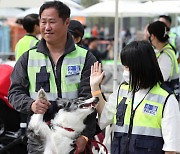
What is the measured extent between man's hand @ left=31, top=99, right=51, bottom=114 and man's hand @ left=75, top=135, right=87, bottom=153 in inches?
12.4

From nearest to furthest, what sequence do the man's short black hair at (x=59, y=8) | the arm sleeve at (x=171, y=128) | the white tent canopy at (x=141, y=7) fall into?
1. the arm sleeve at (x=171, y=128)
2. the man's short black hair at (x=59, y=8)
3. the white tent canopy at (x=141, y=7)

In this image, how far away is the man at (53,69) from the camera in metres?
4.03

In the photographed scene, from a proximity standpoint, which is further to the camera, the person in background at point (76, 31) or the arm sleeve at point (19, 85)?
the person in background at point (76, 31)

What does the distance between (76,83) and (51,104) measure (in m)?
0.27

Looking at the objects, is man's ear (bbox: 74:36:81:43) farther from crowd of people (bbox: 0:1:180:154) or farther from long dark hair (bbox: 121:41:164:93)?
long dark hair (bbox: 121:41:164:93)

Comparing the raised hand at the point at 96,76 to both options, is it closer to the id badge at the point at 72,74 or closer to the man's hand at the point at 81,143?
the id badge at the point at 72,74

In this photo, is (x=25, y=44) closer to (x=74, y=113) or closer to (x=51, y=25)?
(x=51, y=25)

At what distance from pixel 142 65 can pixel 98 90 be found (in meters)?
0.37

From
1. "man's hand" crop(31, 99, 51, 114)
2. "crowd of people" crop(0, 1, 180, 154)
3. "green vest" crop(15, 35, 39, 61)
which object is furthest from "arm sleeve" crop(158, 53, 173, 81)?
"man's hand" crop(31, 99, 51, 114)

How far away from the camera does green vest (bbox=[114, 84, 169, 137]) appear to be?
3.78 meters

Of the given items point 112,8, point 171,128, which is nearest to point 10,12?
point 112,8

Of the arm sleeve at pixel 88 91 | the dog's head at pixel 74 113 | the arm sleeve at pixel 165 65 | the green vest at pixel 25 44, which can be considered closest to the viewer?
the dog's head at pixel 74 113

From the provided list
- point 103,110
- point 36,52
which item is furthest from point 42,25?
point 103,110

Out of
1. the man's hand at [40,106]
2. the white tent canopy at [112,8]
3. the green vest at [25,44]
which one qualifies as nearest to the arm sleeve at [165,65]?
the green vest at [25,44]
